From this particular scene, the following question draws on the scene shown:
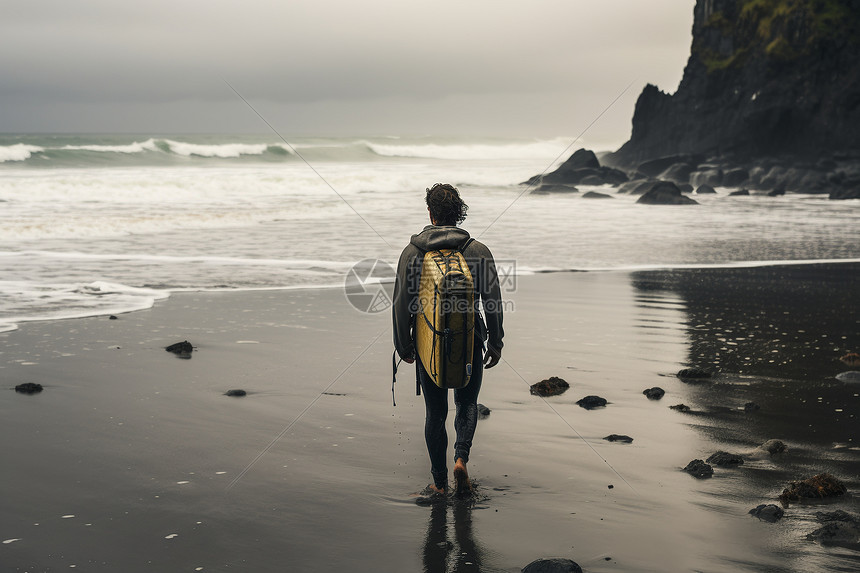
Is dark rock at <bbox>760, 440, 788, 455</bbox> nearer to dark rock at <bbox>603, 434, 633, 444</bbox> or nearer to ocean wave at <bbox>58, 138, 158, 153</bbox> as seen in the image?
dark rock at <bbox>603, 434, 633, 444</bbox>

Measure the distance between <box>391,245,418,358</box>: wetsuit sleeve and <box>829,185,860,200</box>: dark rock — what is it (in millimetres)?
44453

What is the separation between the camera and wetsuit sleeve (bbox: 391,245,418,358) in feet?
15.4

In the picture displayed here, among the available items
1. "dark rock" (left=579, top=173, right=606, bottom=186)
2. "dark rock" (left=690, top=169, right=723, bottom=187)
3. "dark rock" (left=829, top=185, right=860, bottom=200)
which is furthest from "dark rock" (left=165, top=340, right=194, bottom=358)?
"dark rock" (left=690, top=169, right=723, bottom=187)

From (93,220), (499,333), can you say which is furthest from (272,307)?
(93,220)

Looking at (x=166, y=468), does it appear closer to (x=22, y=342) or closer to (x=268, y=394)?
(x=268, y=394)

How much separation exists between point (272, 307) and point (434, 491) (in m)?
6.55

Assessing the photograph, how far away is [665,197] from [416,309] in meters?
36.0

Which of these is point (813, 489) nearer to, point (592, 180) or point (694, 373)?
point (694, 373)

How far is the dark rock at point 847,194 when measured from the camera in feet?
144

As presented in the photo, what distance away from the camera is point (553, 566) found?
3.77m

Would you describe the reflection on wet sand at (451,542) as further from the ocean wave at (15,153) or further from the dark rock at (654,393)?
the ocean wave at (15,153)

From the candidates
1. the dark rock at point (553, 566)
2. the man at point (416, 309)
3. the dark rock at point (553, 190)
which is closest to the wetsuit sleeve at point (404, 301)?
the man at point (416, 309)

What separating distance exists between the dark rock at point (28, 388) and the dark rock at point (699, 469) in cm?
491

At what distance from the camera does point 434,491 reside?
4.84 metres
